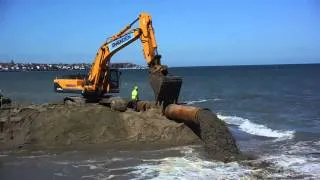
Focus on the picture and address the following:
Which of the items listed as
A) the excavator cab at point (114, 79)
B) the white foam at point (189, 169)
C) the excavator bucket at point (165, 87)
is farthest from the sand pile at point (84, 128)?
the excavator cab at point (114, 79)

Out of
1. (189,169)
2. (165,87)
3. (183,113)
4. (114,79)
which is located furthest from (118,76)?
(189,169)

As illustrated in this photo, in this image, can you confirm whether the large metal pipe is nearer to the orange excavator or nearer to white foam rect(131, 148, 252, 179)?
the orange excavator

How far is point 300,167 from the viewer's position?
51.0ft

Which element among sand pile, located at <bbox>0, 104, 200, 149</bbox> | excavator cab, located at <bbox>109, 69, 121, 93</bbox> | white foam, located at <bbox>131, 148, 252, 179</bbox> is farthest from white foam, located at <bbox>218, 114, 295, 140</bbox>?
white foam, located at <bbox>131, 148, 252, 179</bbox>

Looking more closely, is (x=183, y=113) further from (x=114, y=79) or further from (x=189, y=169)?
(x=114, y=79)

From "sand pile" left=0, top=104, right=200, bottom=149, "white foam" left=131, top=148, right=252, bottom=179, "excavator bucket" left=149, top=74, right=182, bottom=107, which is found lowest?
"white foam" left=131, top=148, right=252, bottom=179

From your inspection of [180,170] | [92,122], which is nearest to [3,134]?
[92,122]

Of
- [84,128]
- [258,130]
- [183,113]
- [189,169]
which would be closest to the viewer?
[189,169]

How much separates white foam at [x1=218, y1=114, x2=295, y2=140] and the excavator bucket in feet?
16.6

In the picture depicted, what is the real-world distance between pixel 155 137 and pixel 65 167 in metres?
4.75

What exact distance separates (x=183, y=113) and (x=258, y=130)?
6950mm

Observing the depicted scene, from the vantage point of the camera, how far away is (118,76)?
2600 centimetres

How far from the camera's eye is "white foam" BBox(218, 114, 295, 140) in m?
23.4

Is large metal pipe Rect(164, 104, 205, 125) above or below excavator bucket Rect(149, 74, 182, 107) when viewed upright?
below
